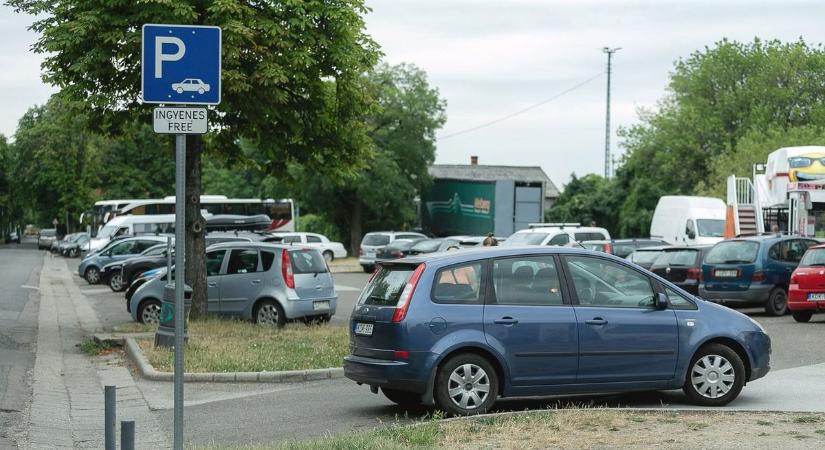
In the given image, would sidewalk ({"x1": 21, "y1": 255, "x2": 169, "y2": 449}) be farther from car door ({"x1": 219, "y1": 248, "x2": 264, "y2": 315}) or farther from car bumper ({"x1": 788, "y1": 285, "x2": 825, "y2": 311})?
car bumper ({"x1": 788, "y1": 285, "x2": 825, "y2": 311})

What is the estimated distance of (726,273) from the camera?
78.0 ft

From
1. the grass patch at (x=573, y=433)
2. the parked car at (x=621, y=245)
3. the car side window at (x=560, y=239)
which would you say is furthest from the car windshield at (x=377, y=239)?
the grass patch at (x=573, y=433)

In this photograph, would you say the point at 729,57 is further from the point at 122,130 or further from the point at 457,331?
the point at 457,331

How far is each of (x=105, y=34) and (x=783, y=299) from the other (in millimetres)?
14460

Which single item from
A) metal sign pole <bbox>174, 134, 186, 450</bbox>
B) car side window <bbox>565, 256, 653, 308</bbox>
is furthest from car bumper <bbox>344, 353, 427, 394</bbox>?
metal sign pole <bbox>174, 134, 186, 450</bbox>

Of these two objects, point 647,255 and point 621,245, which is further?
point 621,245

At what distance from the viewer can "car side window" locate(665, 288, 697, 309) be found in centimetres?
1097

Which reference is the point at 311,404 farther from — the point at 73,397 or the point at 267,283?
the point at 267,283

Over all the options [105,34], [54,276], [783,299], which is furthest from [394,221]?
[105,34]

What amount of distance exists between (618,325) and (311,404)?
3273 mm

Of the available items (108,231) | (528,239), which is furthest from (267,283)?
(108,231)

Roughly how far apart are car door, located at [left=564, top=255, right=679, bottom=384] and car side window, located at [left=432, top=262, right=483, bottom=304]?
90 centimetres

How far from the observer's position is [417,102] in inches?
2734

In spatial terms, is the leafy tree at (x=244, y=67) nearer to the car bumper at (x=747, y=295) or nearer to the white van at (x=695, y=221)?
the car bumper at (x=747, y=295)
